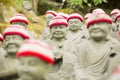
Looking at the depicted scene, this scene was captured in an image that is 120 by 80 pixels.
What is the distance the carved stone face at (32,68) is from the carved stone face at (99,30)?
2.64 meters

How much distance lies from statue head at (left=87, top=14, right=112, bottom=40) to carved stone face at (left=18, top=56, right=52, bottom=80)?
104 inches

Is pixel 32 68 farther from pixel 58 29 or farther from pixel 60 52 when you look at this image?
pixel 58 29

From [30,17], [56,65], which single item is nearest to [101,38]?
[56,65]

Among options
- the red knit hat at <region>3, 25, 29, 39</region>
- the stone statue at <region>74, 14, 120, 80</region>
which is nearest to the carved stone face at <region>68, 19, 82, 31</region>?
the stone statue at <region>74, 14, 120, 80</region>

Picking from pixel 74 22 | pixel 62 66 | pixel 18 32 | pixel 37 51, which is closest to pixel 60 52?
pixel 62 66

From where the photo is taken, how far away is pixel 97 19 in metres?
7.09

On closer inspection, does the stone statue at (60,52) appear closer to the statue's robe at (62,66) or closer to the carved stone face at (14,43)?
the statue's robe at (62,66)

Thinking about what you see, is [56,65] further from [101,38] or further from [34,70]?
[34,70]

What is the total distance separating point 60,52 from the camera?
7926 mm

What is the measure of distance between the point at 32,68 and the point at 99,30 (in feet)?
8.98

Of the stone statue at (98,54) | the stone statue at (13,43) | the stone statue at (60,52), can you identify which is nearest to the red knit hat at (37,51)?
the stone statue at (13,43)

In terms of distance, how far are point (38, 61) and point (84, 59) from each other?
2.89m

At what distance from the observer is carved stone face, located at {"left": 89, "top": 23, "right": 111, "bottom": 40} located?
23.1 ft

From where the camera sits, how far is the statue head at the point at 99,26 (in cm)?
704
